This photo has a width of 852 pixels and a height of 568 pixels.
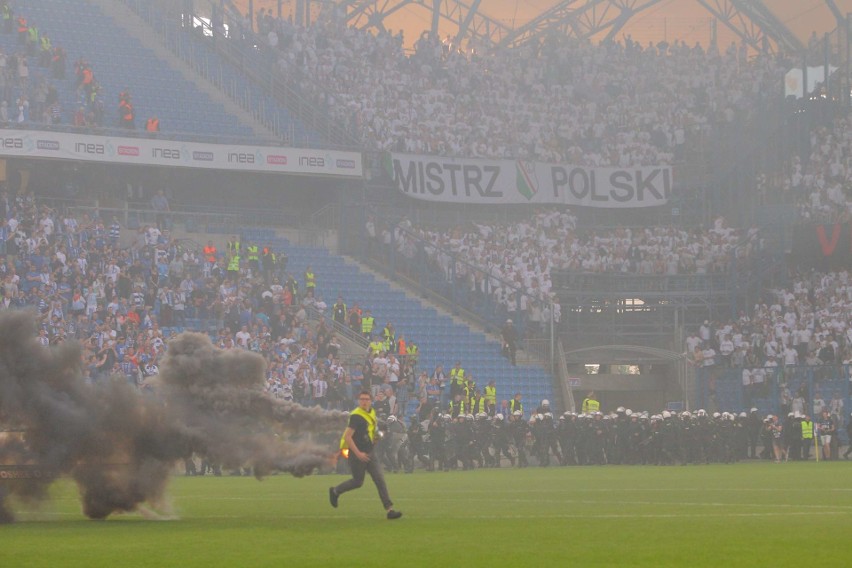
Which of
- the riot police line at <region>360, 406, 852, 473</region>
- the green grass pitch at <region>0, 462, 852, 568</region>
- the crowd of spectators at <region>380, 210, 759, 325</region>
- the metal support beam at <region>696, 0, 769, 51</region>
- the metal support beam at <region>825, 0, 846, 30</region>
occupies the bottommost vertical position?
the green grass pitch at <region>0, 462, 852, 568</region>

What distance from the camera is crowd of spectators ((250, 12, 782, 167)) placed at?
2180 inches

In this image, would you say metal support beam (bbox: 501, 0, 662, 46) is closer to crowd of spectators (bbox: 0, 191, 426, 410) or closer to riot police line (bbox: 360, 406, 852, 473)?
crowd of spectators (bbox: 0, 191, 426, 410)

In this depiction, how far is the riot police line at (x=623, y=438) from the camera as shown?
135 ft

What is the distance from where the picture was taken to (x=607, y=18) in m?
68.4

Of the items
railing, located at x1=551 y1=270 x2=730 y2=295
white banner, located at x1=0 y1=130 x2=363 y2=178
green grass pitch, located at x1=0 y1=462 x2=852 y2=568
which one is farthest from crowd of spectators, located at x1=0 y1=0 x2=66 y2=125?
green grass pitch, located at x1=0 y1=462 x2=852 y2=568

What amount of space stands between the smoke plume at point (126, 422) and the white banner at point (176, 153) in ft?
83.7

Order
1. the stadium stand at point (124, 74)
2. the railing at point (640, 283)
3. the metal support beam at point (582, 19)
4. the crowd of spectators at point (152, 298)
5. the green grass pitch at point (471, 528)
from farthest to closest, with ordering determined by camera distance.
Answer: the metal support beam at point (582, 19) → the railing at point (640, 283) → the stadium stand at point (124, 74) → the crowd of spectators at point (152, 298) → the green grass pitch at point (471, 528)

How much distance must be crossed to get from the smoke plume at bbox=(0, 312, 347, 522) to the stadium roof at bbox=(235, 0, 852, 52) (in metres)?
42.6

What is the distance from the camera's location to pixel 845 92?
58344 millimetres

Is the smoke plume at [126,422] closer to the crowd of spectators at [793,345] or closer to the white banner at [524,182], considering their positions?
the crowd of spectators at [793,345]

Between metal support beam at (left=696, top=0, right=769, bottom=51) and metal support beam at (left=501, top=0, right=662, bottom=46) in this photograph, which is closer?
metal support beam at (left=501, top=0, right=662, bottom=46)

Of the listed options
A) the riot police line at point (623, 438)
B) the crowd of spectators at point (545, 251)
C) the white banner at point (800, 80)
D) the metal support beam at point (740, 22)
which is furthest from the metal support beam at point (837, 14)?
the riot police line at point (623, 438)

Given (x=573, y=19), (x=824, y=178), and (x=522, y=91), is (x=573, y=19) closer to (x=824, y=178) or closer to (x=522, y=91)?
(x=522, y=91)

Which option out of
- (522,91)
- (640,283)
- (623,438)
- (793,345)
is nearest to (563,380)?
(623,438)
